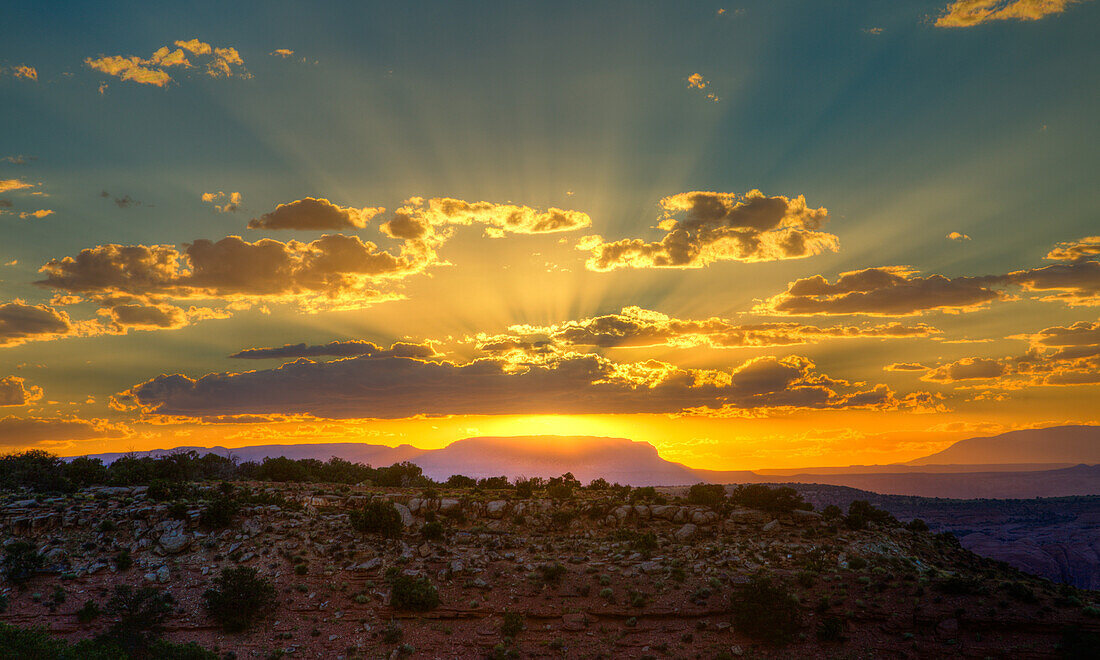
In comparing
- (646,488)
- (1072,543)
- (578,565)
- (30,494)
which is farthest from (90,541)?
(1072,543)

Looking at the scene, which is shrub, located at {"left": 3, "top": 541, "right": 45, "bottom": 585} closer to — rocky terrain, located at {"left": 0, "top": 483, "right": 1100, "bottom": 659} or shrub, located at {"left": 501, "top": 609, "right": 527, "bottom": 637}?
rocky terrain, located at {"left": 0, "top": 483, "right": 1100, "bottom": 659}

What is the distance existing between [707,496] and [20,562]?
57.1 meters

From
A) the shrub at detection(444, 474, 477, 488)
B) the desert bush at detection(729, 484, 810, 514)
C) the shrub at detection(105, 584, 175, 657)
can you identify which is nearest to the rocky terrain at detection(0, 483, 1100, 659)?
the shrub at detection(105, 584, 175, 657)

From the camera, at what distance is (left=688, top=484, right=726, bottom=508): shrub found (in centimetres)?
5659

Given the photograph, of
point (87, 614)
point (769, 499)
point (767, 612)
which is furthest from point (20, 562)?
point (769, 499)

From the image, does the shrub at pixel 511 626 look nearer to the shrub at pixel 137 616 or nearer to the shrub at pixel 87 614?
the shrub at pixel 137 616

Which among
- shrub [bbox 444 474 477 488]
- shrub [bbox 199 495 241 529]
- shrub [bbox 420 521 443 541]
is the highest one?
shrub [bbox 444 474 477 488]

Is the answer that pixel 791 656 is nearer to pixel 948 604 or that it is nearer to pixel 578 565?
pixel 948 604

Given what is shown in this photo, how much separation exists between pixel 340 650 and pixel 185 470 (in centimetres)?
4220

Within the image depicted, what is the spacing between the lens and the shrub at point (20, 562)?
42.8m

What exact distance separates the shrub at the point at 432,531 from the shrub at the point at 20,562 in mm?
28491

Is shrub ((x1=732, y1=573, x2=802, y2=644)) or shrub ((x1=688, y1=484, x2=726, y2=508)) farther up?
shrub ((x1=688, y1=484, x2=726, y2=508))

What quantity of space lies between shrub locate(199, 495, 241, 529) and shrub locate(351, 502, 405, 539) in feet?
33.5

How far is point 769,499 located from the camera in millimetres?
56312
